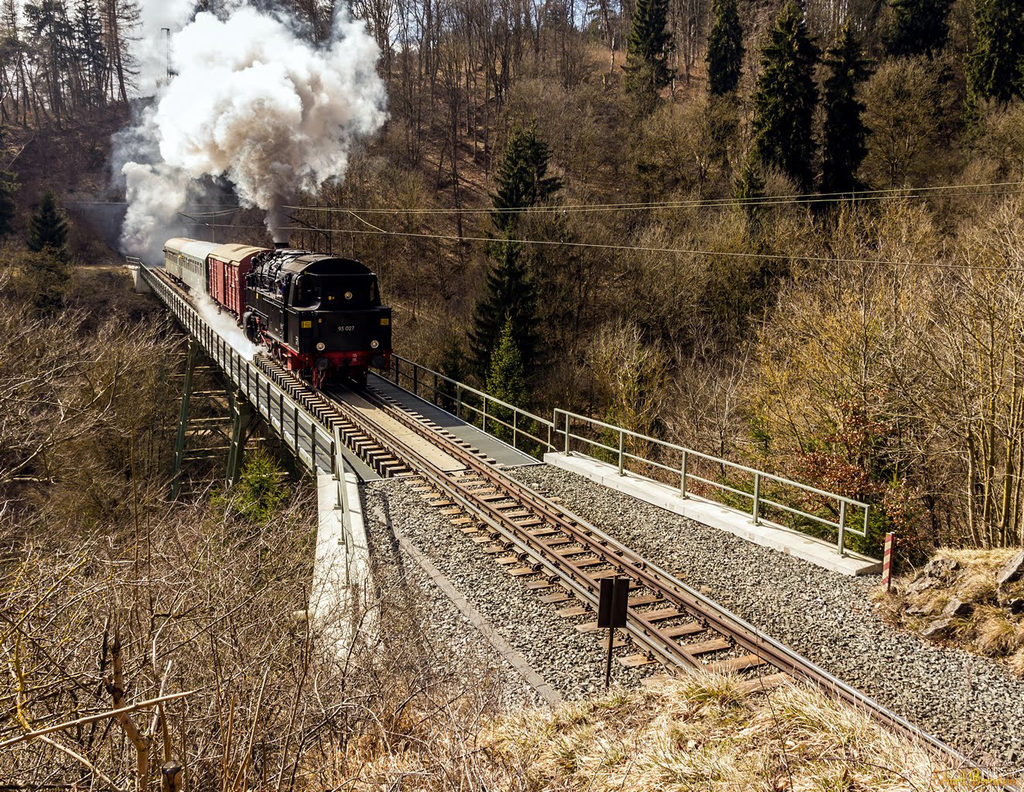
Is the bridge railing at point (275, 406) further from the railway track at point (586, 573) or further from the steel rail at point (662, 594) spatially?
the steel rail at point (662, 594)

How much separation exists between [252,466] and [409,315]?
21747 millimetres

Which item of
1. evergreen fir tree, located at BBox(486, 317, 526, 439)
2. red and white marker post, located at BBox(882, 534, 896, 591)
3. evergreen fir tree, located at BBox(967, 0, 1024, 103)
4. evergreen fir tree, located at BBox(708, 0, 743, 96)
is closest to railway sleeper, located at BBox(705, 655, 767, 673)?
red and white marker post, located at BBox(882, 534, 896, 591)

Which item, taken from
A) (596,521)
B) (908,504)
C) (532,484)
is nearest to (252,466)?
(532,484)

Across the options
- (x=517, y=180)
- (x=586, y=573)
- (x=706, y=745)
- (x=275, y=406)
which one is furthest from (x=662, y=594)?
(x=517, y=180)

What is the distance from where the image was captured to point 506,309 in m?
30.5

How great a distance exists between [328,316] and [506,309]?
41.4ft

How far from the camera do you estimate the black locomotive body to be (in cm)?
1862

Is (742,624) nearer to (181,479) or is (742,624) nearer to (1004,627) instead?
(1004,627)

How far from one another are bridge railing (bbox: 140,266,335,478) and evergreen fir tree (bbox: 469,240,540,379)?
10.5 metres

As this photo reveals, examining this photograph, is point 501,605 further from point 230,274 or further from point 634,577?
point 230,274

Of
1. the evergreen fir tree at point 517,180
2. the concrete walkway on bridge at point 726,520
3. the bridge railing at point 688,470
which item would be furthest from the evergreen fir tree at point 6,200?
the concrete walkway on bridge at point 726,520

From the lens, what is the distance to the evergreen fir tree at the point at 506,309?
3053cm

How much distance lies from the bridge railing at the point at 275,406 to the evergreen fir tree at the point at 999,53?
3330 centimetres

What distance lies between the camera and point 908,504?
14.2 m
